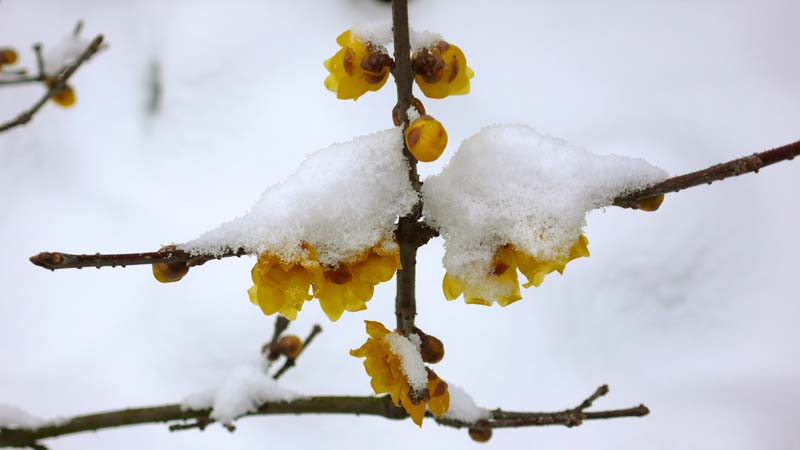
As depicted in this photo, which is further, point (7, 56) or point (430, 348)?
point (7, 56)

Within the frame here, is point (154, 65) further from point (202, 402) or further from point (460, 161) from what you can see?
point (460, 161)

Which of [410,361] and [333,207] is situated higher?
[333,207]

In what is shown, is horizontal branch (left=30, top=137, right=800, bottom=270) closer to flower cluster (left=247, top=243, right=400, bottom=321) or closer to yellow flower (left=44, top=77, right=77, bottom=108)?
flower cluster (left=247, top=243, right=400, bottom=321)

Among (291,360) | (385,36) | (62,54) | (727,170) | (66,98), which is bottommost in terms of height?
(727,170)

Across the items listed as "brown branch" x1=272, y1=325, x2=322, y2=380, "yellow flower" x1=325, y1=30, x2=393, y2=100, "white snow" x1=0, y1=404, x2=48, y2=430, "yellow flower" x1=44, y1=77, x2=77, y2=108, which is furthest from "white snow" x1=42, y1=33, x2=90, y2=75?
"yellow flower" x1=325, y1=30, x2=393, y2=100

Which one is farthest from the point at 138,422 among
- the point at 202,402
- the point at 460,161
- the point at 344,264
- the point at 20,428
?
the point at 460,161

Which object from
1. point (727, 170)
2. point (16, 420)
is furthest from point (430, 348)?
point (16, 420)

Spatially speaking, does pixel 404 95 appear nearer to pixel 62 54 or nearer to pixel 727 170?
pixel 727 170

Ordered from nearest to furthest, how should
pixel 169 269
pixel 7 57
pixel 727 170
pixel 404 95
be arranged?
pixel 727 170
pixel 169 269
pixel 404 95
pixel 7 57
